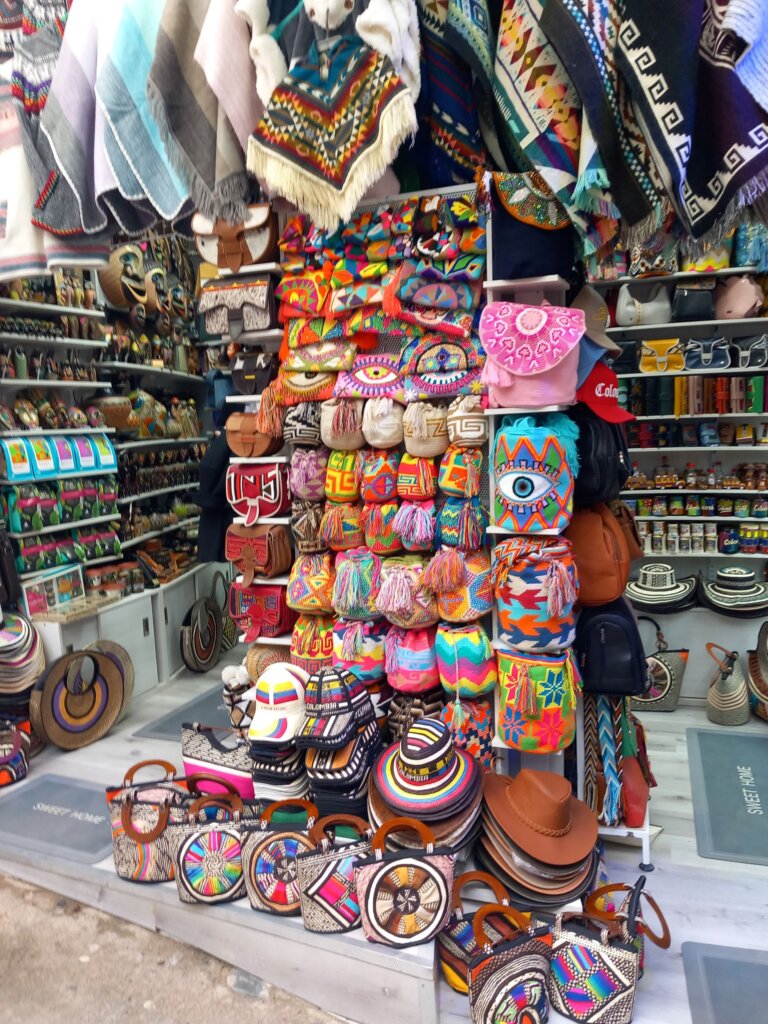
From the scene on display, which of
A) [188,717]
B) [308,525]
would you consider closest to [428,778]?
[308,525]

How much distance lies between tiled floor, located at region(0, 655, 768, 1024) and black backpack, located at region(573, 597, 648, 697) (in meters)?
0.63

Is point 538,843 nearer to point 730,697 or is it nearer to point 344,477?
point 344,477

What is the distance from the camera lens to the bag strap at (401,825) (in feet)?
5.89

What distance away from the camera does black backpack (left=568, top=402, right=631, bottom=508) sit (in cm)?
217

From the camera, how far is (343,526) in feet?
7.93

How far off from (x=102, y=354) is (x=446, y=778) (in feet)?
11.0

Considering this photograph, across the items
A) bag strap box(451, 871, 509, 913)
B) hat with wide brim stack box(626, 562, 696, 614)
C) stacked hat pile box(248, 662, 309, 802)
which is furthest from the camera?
hat with wide brim stack box(626, 562, 696, 614)

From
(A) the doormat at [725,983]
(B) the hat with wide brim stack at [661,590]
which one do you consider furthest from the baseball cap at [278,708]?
(B) the hat with wide brim stack at [661,590]

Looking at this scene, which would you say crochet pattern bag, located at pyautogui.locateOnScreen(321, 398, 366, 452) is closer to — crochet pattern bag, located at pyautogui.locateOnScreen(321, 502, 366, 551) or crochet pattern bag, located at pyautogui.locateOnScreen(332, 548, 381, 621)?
crochet pattern bag, located at pyautogui.locateOnScreen(321, 502, 366, 551)

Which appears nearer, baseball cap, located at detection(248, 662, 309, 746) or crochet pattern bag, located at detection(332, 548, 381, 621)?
baseball cap, located at detection(248, 662, 309, 746)

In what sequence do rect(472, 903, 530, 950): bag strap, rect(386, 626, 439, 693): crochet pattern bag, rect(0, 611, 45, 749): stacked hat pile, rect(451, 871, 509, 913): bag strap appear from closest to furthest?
rect(472, 903, 530, 950): bag strap, rect(451, 871, 509, 913): bag strap, rect(386, 626, 439, 693): crochet pattern bag, rect(0, 611, 45, 749): stacked hat pile

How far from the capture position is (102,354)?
166 inches

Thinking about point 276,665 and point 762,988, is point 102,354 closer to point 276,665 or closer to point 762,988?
point 276,665

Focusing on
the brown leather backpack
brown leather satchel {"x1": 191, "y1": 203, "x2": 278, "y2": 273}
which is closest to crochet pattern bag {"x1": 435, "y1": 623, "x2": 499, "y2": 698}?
the brown leather backpack
